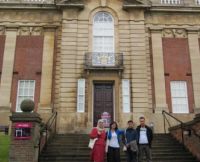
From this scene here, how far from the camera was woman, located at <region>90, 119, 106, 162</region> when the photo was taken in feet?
27.5

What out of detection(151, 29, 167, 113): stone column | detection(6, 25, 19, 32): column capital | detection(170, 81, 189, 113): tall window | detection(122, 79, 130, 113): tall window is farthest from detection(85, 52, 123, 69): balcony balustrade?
detection(6, 25, 19, 32): column capital

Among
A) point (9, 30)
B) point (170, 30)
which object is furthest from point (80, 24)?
point (170, 30)

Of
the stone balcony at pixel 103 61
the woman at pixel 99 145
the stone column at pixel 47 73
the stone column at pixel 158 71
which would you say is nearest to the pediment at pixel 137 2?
the stone column at pixel 158 71

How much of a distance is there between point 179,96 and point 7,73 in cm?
1052

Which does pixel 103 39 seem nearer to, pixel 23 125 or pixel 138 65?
pixel 138 65

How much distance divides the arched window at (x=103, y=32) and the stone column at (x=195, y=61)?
5038 mm

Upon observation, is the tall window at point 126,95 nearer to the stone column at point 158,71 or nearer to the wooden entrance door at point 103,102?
the wooden entrance door at point 103,102

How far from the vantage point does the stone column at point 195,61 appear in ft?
62.2

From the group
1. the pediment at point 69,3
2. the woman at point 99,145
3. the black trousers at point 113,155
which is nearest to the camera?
the woman at point 99,145

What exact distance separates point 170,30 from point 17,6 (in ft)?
32.6

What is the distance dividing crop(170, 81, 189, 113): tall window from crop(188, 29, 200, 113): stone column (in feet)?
1.90

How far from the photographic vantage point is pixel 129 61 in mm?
19047

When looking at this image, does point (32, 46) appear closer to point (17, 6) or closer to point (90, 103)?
point (17, 6)

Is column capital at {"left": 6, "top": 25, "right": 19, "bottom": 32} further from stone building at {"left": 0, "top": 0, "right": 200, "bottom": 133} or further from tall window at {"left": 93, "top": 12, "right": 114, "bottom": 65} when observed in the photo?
tall window at {"left": 93, "top": 12, "right": 114, "bottom": 65}
